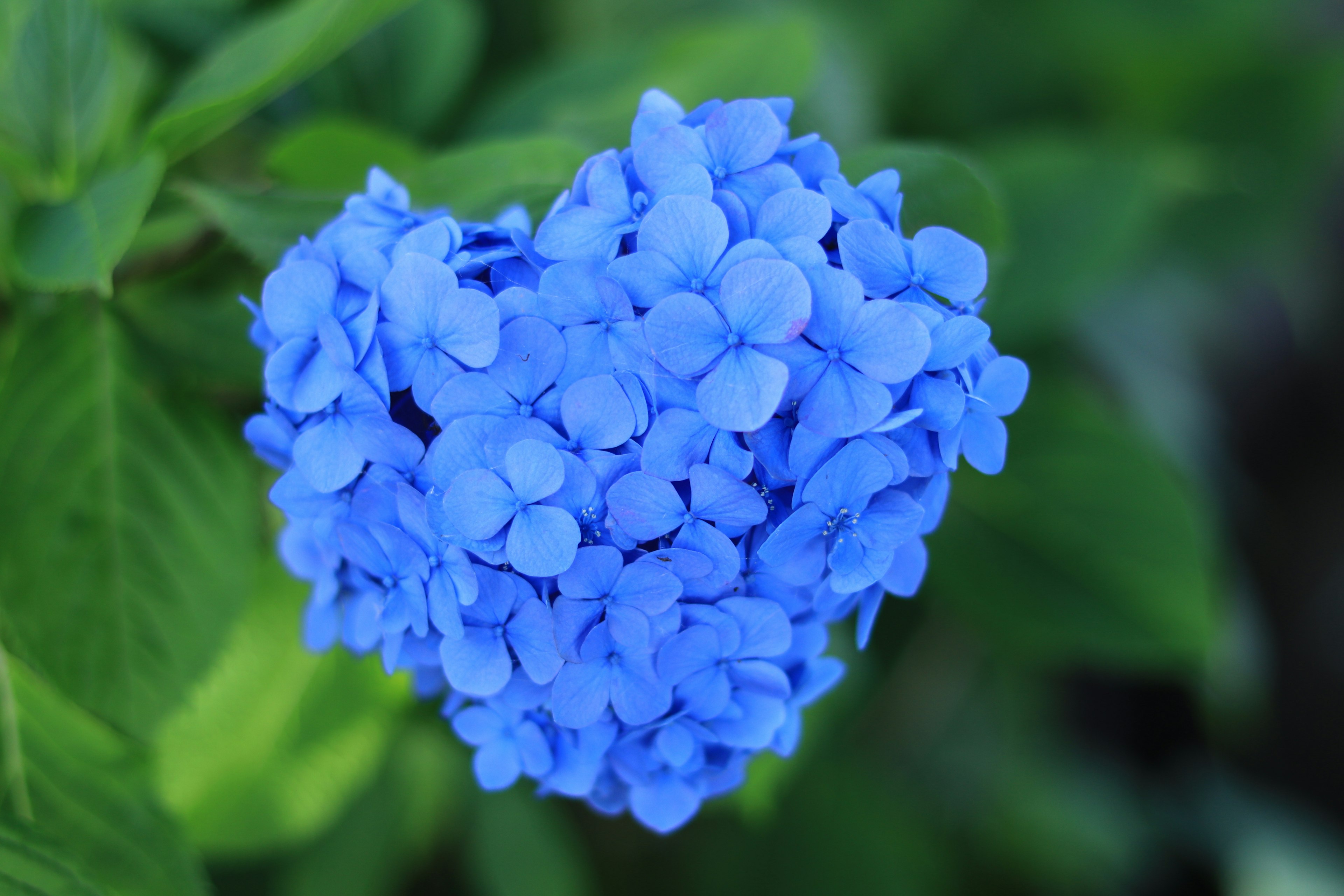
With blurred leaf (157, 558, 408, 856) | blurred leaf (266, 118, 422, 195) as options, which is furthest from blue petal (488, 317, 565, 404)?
blurred leaf (157, 558, 408, 856)

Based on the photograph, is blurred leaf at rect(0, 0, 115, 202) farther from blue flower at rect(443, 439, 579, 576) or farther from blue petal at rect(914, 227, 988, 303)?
blue petal at rect(914, 227, 988, 303)

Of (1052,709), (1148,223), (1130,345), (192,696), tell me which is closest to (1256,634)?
(1052,709)

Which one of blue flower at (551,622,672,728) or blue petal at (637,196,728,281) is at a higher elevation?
blue petal at (637,196,728,281)

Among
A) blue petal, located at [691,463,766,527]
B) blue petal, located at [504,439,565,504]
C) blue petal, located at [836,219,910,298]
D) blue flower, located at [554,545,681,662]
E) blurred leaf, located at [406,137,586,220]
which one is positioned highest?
blurred leaf, located at [406,137,586,220]

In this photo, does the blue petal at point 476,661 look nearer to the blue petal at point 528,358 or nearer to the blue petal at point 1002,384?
the blue petal at point 528,358

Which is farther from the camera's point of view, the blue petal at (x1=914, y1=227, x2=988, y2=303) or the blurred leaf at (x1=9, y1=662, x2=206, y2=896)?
the blurred leaf at (x1=9, y1=662, x2=206, y2=896)

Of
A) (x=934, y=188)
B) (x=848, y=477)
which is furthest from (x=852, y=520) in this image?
(x=934, y=188)
